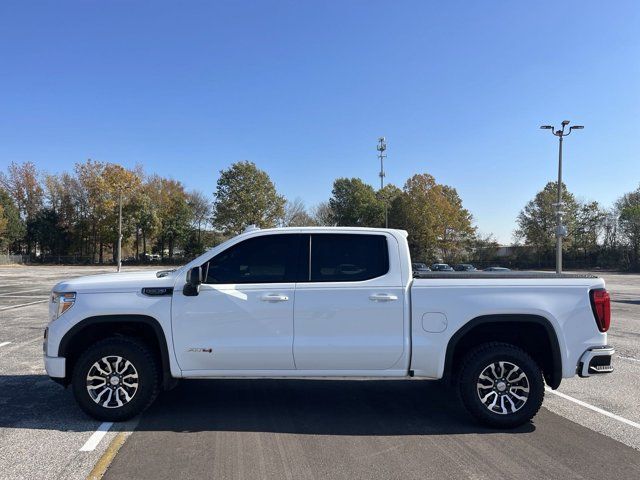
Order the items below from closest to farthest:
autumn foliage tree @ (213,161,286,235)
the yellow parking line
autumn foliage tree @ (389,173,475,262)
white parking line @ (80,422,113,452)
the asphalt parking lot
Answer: the yellow parking line < the asphalt parking lot < white parking line @ (80,422,113,452) < autumn foliage tree @ (389,173,475,262) < autumn foliage tree @ (213,161,286,235)

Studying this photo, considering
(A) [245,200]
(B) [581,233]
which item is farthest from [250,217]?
(B) [581,233]

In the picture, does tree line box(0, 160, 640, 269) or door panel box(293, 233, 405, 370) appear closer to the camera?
door panel box(293, 233, 405, 370)

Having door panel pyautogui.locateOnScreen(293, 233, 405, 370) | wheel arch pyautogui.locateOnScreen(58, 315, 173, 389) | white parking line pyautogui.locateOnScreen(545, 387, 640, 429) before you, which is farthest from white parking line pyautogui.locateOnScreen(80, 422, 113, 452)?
white parking line pyautogui.locateOnScreen(545, 387, 640, 429)

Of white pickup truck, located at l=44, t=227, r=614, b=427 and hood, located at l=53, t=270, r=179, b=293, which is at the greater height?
hood, located at l=53, t=270, r=179, b=293

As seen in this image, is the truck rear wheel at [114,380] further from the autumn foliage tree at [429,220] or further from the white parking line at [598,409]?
the autumn foliage tree at [429,220]

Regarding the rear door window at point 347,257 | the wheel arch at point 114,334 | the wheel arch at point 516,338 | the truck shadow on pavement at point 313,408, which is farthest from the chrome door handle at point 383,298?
the wheel arch at point 114,334

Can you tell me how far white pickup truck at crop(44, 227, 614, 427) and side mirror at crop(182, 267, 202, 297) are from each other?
11mm

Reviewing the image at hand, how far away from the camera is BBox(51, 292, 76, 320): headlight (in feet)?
16.5

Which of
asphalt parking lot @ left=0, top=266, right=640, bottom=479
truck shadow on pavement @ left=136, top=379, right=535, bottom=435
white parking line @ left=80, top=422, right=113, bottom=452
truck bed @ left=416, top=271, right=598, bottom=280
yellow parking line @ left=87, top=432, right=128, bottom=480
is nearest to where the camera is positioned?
yellow parking line @ left=87, top=432, right=128, bottom=480

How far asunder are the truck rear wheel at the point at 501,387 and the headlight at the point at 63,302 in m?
4.02

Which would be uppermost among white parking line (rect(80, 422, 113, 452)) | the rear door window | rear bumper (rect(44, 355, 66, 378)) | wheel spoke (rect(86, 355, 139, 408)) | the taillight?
the rear door window

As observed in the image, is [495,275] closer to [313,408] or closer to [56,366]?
[313,408]

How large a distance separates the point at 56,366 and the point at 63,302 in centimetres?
65

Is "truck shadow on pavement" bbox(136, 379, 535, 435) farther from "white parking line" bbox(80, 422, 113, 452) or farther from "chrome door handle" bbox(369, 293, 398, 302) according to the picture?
"chrome door handle" bbox(369, 293, 398, 302)
